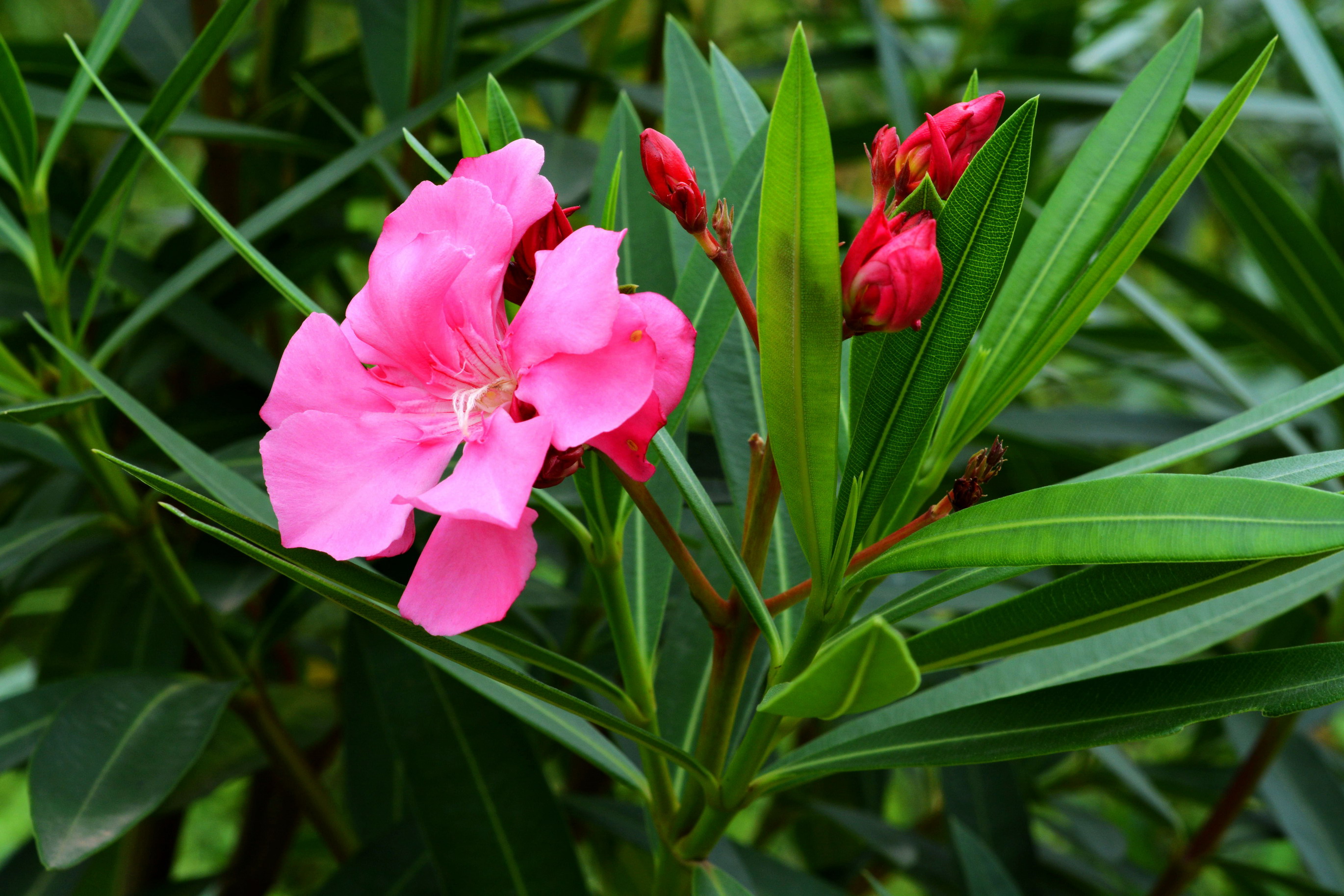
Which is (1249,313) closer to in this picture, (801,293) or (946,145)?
(946,145)

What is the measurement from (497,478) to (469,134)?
0.80ft

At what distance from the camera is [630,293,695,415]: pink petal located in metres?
0.46

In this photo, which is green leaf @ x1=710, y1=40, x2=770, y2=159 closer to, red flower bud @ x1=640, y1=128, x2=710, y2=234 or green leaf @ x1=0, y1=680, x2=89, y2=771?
red flower bud @ x1=640, y1=128, x2=710, y2=234

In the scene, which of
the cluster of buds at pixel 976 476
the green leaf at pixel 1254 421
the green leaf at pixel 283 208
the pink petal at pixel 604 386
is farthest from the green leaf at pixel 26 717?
the green leaf at pixel 1254 421

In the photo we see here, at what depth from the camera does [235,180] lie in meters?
1.24

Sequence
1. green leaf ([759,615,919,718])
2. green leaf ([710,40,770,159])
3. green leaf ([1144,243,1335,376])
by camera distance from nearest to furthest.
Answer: green leaf ([759,615,919,718]) → green leaf ([710,40,770,159]) → green leaf ([1144,243,1335,376])

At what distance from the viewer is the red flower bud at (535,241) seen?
51 centimetres

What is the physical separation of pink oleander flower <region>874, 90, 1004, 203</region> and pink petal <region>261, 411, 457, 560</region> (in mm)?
275

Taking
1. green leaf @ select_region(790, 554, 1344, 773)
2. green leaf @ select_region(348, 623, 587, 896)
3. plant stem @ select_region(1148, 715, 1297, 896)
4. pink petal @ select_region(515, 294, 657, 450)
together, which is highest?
pink petal @ select_region(515, 294, 657, 450)

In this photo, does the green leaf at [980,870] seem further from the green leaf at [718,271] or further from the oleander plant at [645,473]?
the green leaf at [718,271]

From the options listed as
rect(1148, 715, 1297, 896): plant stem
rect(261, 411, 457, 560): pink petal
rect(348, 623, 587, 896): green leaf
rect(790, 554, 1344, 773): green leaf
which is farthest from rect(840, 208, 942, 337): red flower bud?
rect(1148, 715, 1297, 896): plant stem

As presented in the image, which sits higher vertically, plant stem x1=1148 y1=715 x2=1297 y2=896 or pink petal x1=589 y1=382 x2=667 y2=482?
pink petal x1=589 y1=382 x2=667 y2=482

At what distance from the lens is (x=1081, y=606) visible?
540mm

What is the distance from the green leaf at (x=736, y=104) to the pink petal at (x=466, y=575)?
368 millimetres
